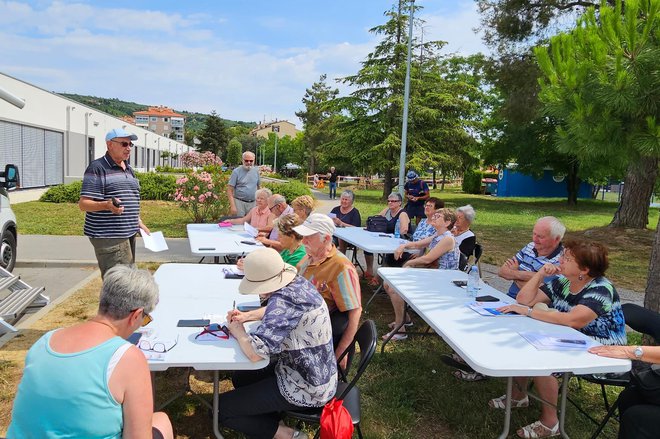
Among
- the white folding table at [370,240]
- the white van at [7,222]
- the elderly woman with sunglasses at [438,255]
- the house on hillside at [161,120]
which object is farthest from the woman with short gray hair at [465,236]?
the house on hillside at [161,120]

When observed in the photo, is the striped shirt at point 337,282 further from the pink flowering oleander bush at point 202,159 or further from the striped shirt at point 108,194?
the pink flowering oleander bush at point 202,159

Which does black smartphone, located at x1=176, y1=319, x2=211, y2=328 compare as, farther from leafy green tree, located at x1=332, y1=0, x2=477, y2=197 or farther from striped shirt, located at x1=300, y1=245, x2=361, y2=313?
leafy green tree, located at x1=332, y1=0, x2=477, y2=197

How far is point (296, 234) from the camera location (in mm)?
3283

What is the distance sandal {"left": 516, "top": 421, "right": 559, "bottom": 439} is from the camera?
9.76 feet

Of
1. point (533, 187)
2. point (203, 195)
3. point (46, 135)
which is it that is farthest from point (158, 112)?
point (203, 195)

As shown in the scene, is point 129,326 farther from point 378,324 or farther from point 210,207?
point 210,207

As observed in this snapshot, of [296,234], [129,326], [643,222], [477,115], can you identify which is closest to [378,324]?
[296,234]

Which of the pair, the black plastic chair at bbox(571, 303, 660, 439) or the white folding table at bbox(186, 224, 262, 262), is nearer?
the black plastic chair at bbox(571, 303, 660, 439)

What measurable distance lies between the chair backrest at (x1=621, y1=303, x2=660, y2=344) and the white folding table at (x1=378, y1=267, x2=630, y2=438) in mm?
613

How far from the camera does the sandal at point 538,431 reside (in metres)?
2.97

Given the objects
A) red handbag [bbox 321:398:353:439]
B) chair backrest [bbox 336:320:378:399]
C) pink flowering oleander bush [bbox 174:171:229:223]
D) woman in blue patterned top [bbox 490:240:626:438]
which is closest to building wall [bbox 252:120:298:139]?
pink flowering oleander bush [bbox 174:171:229:223]

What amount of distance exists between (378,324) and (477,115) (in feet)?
74.8

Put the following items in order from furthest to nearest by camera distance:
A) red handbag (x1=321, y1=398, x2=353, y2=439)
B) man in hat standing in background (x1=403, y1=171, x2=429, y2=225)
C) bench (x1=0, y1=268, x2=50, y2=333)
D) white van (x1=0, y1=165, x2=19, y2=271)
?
man in hat standing in background (x1=403, y1=171, x2=429, y2=225)
white van (x1=0, y1=165, x2=19, y2=271)
bench (x1=0, y1=268, x2=50, y2=333)
red handbag (x1=321, y1=398, x2=353, y2=439)

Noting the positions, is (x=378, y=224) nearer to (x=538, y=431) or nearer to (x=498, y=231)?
(x=538, y=431)
